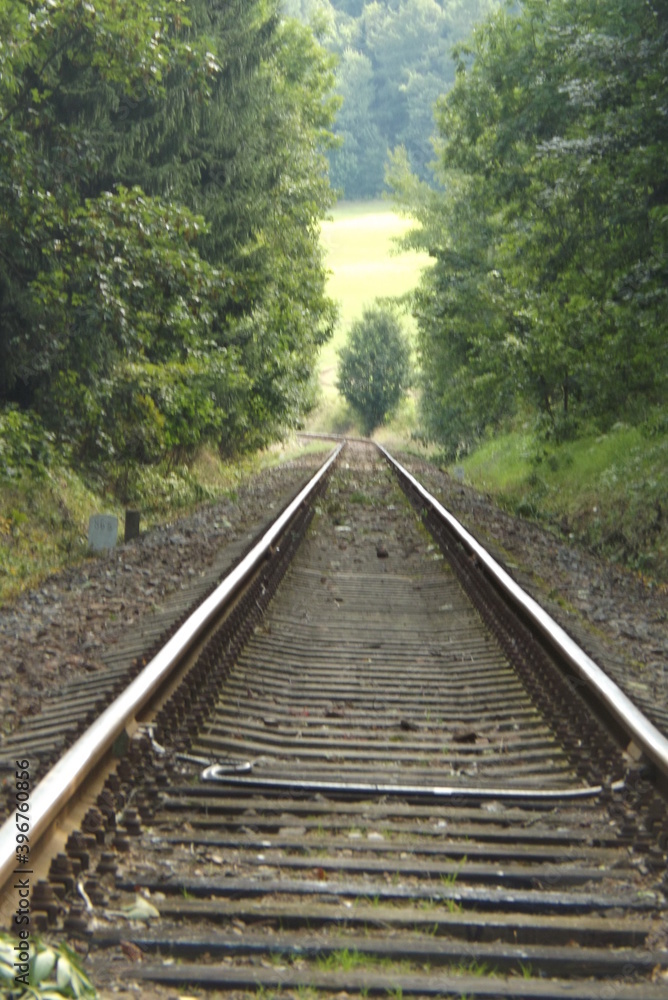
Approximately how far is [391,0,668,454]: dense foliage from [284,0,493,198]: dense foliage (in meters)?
104

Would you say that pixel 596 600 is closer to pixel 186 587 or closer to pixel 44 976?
pixel 186 587

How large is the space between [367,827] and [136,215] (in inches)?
368

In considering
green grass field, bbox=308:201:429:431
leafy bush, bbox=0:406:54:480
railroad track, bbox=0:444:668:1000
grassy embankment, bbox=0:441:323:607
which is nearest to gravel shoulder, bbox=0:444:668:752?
grassy embankment, bbox=0:441:323:607

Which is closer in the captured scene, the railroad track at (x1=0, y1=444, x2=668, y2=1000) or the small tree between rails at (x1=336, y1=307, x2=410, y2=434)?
the railroad track at (x1=0, y1=444, x2=668, y2=1000)

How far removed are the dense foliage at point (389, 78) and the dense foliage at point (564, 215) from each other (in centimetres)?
10392

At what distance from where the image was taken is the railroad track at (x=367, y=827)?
8.91ft

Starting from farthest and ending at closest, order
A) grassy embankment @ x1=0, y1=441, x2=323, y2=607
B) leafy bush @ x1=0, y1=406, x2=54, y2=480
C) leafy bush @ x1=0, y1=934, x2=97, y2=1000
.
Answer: leafy bush @ x1=0, y1=406, x2=54, y2=480 < grassy embankment @ x1=0, y1=441, x2=323, y2=607 < leafy bush @ x1=0, y1=934, x2=97, y2=1000

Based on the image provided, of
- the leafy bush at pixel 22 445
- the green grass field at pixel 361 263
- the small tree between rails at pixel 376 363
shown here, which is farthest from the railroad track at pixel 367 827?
the green grass field at pixel 361 263

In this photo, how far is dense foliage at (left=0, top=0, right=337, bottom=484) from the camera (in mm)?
11375

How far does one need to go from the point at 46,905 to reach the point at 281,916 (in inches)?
26.0

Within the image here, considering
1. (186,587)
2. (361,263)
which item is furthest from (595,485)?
(361,263)

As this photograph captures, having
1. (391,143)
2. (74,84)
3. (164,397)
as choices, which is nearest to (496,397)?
(164,397)

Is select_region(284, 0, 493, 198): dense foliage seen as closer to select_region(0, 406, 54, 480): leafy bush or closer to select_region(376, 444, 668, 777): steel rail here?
select_region(0, 406, 54, 480): leafy bush

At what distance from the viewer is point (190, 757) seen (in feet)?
13.5
